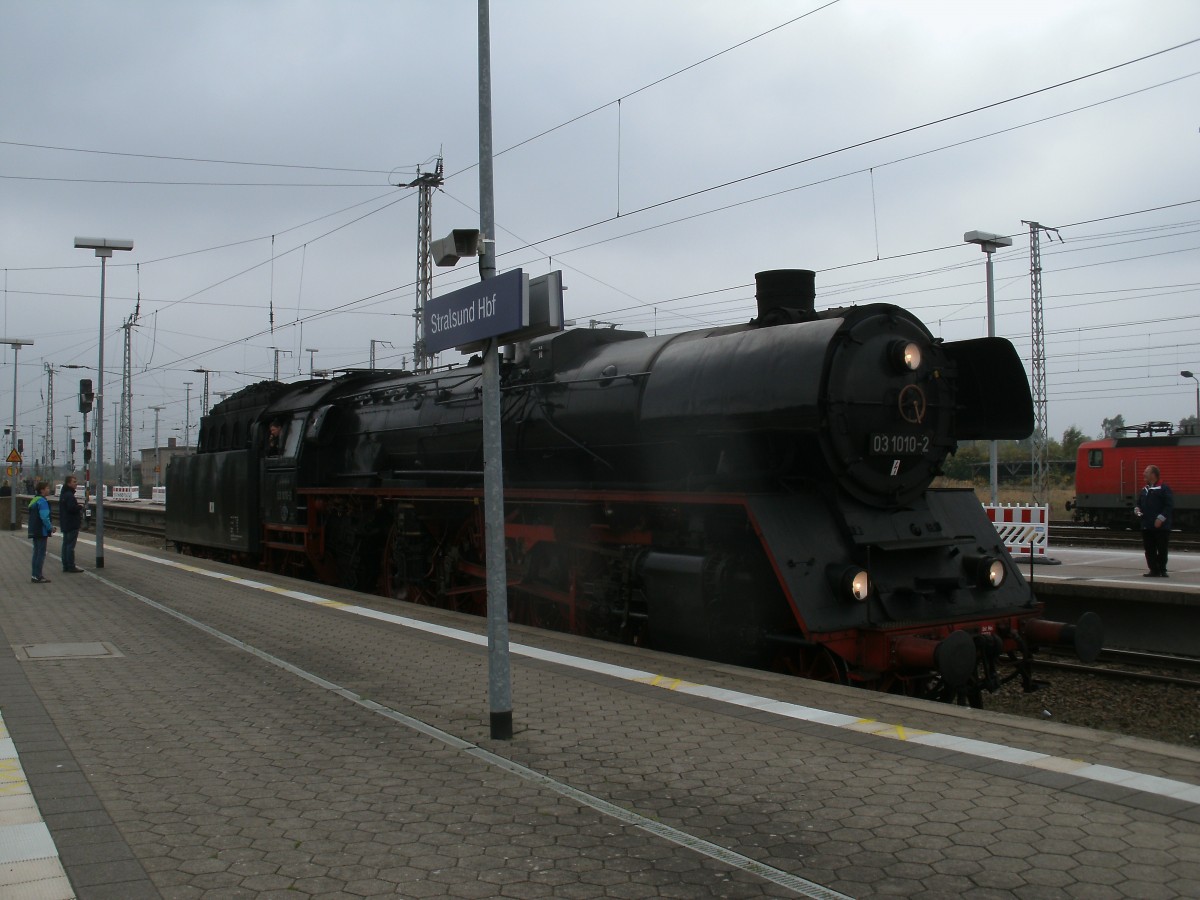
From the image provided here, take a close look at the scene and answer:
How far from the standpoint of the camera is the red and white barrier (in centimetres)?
1571

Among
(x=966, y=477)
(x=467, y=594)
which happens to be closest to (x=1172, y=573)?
(x=467, y=594)

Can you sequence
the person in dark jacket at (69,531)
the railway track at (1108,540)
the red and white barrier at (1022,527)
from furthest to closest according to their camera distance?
the railway track at (1108,540)
the person in dark jacket at (69,531)
the red and white barrier at (1022,527)

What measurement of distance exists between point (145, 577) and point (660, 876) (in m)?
13.6

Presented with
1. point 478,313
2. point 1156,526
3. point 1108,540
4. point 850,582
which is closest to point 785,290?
point 850,582

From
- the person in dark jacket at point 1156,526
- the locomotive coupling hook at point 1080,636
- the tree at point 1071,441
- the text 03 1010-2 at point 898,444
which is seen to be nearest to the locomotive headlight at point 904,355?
the text 03 1010-2 at point 898,444

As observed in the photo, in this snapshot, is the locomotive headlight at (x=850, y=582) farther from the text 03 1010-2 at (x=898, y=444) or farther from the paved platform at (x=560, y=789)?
the text 03 1010-2 at (x=898, y=444)

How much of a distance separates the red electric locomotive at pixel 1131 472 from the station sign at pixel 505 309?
25.3 meters

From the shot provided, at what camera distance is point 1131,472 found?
27547 millimetres

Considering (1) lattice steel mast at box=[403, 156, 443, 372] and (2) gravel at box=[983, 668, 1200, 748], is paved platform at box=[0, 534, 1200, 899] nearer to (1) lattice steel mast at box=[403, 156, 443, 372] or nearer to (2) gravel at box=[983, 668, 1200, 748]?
(2) gravel at box=[983, 668, 1200, 748]

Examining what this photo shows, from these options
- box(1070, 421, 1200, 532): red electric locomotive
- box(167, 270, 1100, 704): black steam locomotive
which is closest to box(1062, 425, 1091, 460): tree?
box(1070, 421, 1200, 532): red electric locomotive

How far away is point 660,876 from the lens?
3.83m

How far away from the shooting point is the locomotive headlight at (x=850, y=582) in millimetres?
Answer: 6922

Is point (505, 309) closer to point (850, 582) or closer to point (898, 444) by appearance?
point (850, 582)

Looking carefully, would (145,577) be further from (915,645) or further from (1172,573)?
(1172,573)
